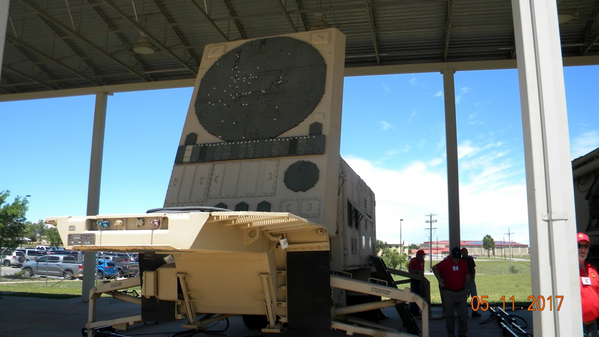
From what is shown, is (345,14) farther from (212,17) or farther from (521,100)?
(521,100)

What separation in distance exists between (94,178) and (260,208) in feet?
30.9

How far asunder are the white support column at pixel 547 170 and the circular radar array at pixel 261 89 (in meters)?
3.48

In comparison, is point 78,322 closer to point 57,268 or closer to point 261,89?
point 261,89

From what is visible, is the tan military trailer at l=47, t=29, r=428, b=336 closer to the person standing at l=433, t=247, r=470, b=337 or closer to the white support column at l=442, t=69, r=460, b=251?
the person standing at l=433, t=247, r=470, b=337

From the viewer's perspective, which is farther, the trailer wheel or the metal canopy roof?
the metal canopy roof

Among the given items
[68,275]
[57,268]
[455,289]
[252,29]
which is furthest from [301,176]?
[57,268]

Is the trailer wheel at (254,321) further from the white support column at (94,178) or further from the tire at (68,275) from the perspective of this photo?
the tire at (68,275)

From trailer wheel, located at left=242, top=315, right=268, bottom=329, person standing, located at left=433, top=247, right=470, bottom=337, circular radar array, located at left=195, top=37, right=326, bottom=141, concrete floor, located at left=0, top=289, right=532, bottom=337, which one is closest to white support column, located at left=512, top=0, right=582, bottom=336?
concrete floor, located at left=0, top=289, right=532, bottom=337

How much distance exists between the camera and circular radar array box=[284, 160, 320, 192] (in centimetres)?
664

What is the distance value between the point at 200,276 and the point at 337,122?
2.80 meters

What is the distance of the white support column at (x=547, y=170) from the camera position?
384 centimetres

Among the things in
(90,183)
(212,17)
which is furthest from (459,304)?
(90,183)

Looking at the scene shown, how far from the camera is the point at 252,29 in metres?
13.3

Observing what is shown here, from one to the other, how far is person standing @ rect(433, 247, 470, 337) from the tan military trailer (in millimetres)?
885
